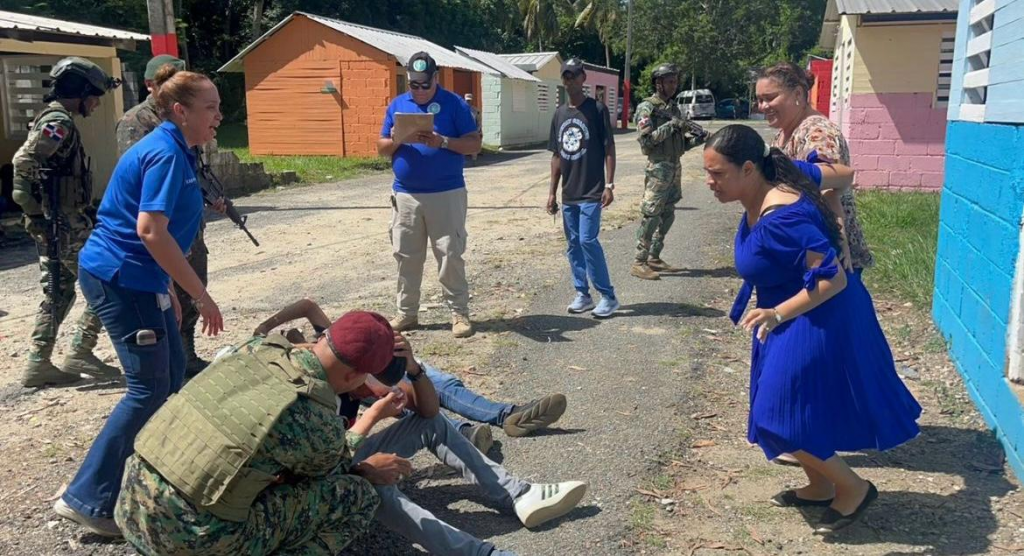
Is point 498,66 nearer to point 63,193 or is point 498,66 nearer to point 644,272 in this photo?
point 644,272

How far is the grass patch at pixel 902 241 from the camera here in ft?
23.1

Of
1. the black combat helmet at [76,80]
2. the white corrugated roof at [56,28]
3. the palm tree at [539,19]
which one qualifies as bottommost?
the black combat helmet at [76,80]

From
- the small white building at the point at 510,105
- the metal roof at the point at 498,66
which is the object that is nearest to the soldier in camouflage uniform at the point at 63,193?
the small white building at the point at 510,105

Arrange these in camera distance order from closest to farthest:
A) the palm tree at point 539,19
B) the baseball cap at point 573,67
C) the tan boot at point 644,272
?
the baseball cap at point 573,67 → the tan boot at point 644,272 → the palm tree at point 539,19

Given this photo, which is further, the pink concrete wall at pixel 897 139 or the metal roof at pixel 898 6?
the pink concrete wall at pixel 897 139

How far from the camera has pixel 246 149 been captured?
25.8 metres

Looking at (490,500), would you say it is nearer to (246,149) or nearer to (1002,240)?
(1002,240)

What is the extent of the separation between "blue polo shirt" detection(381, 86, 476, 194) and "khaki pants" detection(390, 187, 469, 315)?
3.0 inches

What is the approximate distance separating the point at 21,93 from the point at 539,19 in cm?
4397

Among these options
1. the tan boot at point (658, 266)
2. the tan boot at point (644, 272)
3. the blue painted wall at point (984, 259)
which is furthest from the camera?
the tan boot at point (658, 266)

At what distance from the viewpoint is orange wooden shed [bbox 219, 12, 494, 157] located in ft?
73.1

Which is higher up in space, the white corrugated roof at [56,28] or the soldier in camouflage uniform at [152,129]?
the white corrugated roof at [56,28]

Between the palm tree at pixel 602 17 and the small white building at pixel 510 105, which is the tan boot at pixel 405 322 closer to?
the small white building at pixel 510 105

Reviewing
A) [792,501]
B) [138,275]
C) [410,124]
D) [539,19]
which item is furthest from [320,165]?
[539,19]
